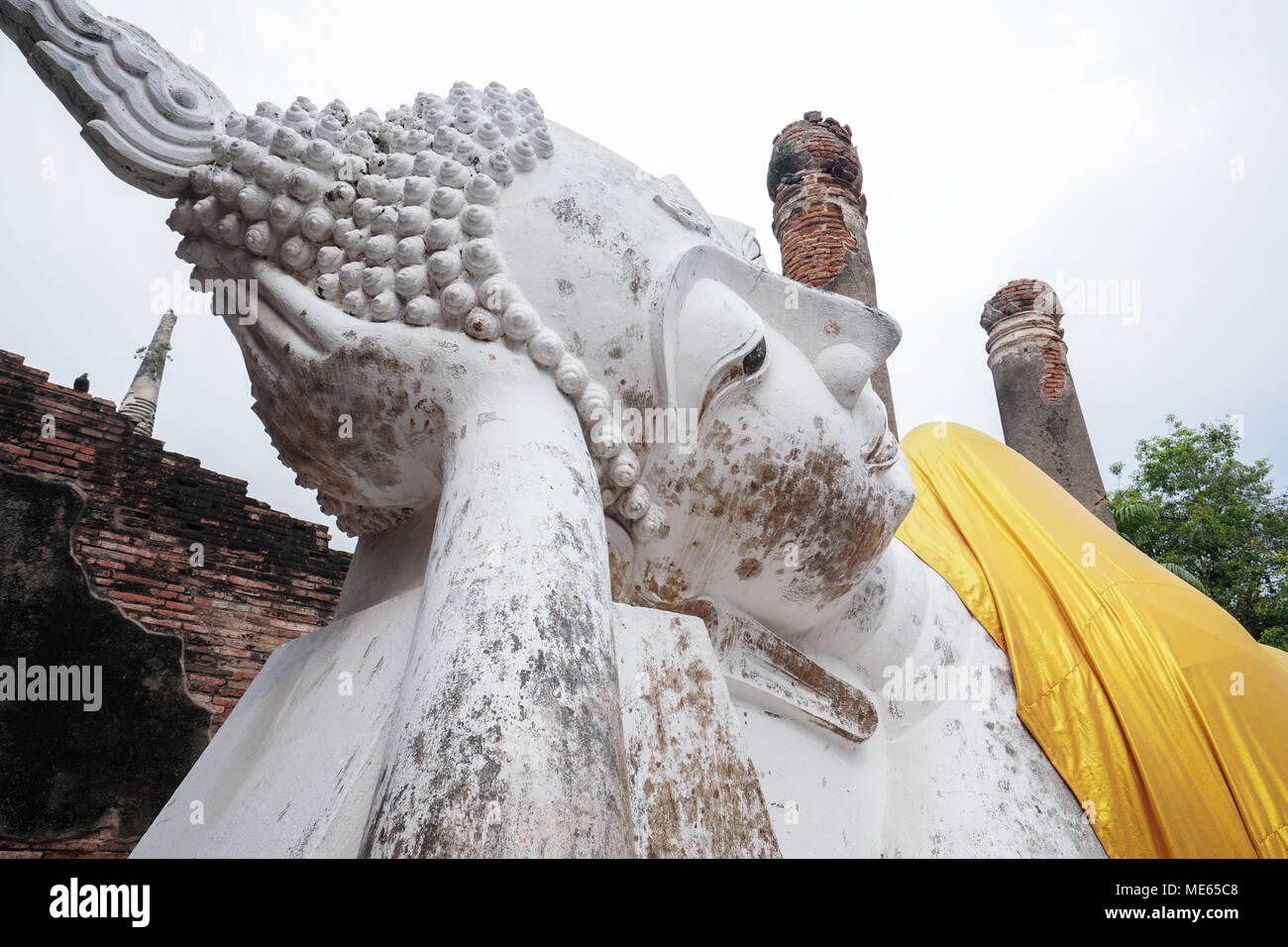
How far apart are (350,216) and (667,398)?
0.53m

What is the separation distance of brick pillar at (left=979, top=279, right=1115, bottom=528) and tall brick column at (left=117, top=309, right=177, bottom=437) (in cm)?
1313

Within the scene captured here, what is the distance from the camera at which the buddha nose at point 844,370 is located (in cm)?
152

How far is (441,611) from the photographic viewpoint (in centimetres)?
95

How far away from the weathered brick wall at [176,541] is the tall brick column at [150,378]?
31.1 ft

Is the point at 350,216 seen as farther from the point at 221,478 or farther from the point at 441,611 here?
the point at 221,478

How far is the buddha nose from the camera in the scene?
1516 mm

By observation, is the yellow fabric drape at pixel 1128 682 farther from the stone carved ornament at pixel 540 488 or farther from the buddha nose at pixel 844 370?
the buddha nose at pixel 844 370

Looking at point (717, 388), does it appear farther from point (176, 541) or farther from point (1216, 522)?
point (1216, 522)

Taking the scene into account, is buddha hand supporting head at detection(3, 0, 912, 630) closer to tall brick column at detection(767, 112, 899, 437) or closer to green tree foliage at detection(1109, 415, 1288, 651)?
tall brick column at detection(767, 112, 899, 437)

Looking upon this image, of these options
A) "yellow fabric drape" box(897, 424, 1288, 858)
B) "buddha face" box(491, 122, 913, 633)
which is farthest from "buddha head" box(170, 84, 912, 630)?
"yellow fabric drape" box(897, 424, 1288, 858)

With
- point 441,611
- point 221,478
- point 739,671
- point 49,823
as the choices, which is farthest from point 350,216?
point 221,478

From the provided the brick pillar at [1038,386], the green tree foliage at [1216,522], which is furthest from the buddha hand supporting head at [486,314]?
the green tree foliage at [1216,522]

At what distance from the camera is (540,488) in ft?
3.50

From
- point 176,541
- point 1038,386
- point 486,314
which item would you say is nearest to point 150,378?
point 176,541
